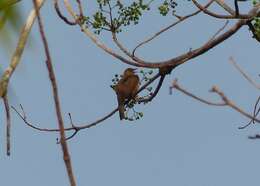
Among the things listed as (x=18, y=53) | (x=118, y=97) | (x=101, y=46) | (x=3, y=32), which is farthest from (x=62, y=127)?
(x=118, y=97)

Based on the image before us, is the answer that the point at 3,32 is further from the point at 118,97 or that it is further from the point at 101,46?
the point at 118,97

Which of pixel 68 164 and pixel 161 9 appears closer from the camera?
pixel 68 164

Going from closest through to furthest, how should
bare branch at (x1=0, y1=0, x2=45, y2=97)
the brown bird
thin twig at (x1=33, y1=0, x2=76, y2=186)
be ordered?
thin twig at (x1=33, y1=0, x2=76, y2=186), bare branch at (x1=0, y1=0, x2=45, y2=97), the brown bird

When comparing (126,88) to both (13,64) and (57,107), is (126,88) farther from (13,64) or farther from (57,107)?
(57,107)

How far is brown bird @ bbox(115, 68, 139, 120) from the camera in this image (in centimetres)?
526

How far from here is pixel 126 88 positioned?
5.78 meters

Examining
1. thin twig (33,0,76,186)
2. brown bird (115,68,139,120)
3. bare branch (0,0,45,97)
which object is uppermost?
brown bird (115,68,139,120)

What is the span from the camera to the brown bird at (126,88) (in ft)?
17.3

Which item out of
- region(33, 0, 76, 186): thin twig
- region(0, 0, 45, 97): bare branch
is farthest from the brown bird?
region(33, 0, 76, 186): thin twig

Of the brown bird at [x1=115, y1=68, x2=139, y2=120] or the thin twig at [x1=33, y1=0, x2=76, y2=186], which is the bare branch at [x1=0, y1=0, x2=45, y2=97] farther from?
the brown bird at [x1=115, y1=68, x2=139, y2=120]

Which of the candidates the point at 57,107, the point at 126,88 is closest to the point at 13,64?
the point at 57,107

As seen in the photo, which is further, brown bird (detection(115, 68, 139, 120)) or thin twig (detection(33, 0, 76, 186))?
brown bird (detection(115, 68, 139, 120))

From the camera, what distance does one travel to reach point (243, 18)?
3564mm

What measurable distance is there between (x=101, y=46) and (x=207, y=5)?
3.42ft
